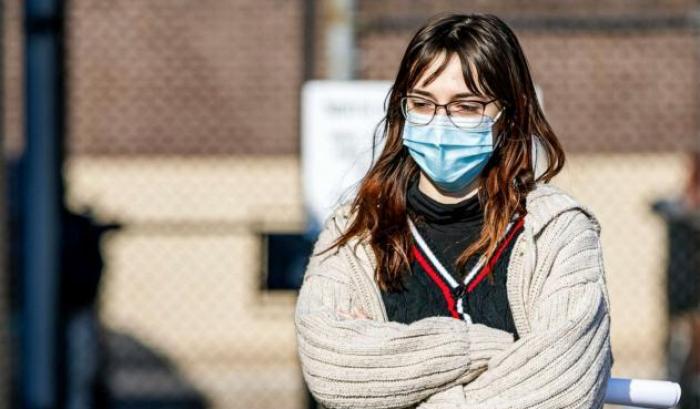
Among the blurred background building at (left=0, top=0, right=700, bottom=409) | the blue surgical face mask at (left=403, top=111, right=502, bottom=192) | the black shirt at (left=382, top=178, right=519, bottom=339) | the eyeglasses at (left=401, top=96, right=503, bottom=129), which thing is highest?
the eyeglasses at (left=401, top=96, right=503, bottom=129)

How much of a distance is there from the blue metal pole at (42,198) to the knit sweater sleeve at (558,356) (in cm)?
276

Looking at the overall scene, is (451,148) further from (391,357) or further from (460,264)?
(391,357)

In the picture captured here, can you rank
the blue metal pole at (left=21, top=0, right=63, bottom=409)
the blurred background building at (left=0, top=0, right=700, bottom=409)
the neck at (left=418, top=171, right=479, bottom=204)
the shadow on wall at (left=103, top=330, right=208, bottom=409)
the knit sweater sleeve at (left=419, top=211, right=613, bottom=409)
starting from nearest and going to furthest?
the knit sweater sleeve at (left=419, top=211, right=613, bottom=409)
the neck at (left=418, top=171, right=479, bottom=204)
the blue metal pole at (left=21, top=0, right=63, bottom=409)
the shadow on wall at (left=103, top=330, right=208, bottom=409)
the blurred background building at (left=0, top=0, right=700, bottom=409)

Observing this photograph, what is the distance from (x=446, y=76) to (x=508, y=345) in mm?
492

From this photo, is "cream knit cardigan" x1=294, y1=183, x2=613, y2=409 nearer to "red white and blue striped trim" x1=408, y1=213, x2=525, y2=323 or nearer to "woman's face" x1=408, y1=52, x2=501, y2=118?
"red white and blue striped trim" x1=408, y1=213, x2=525, y2=323

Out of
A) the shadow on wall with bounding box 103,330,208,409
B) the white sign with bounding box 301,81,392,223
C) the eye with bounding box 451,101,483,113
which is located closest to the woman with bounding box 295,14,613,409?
the eye with bounding box 451,101,483,113

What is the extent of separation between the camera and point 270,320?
9.28 metres

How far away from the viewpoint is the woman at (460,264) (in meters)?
2.14

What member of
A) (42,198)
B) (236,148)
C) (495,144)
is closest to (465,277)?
(495,144)

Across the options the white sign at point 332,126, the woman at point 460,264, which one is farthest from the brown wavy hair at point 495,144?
the white sign at point 332,126

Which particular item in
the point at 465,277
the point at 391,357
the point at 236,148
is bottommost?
the point at 236,148

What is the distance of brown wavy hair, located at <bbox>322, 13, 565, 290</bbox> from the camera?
226 cm

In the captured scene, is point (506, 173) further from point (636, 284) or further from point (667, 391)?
point (636, 284)

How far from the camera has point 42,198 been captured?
460cm
